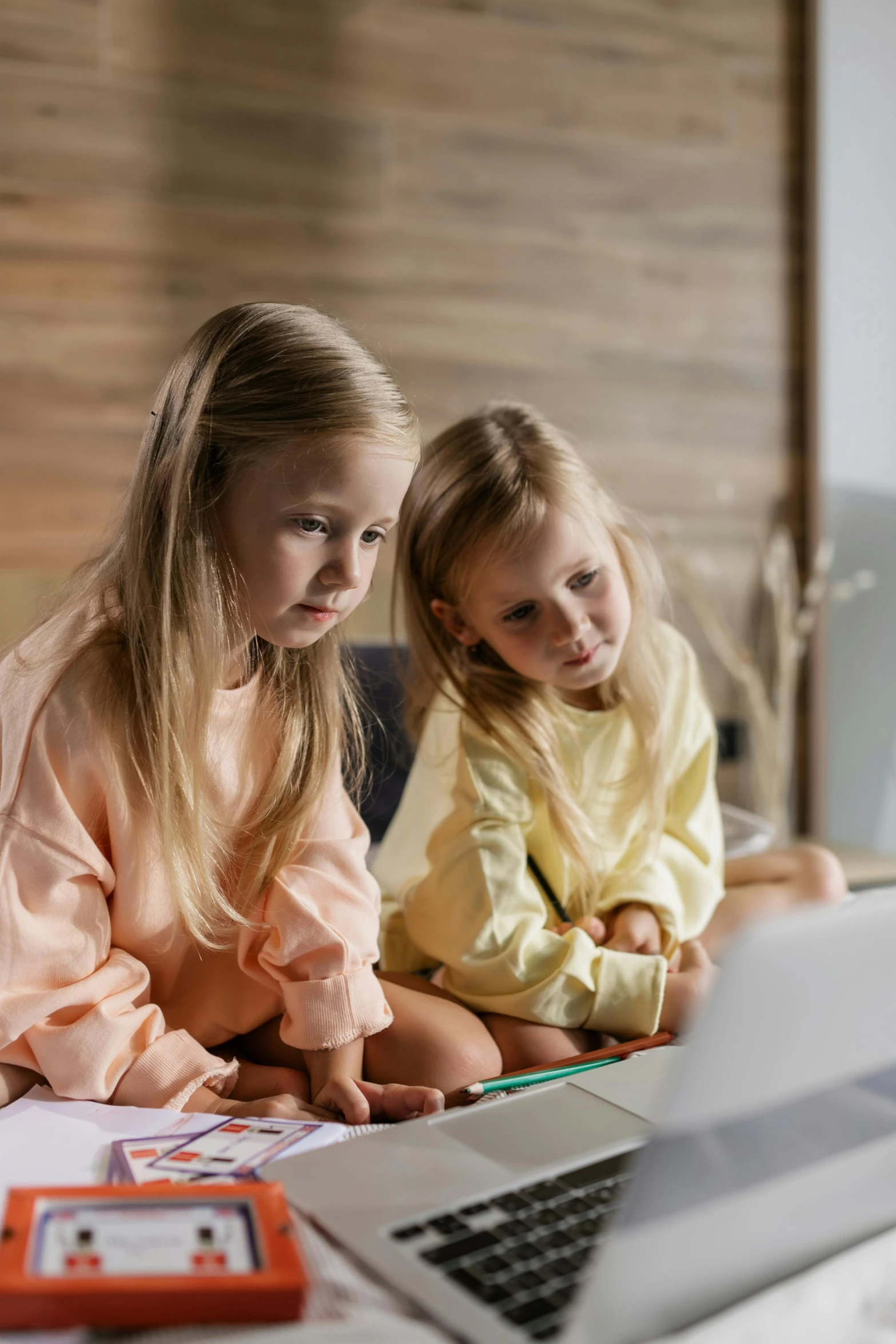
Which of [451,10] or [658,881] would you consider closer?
[658,881]

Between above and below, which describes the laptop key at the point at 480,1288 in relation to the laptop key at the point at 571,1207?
above

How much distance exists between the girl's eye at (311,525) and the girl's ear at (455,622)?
323mm

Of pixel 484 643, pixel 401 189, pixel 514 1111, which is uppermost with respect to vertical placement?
pixel 401 189

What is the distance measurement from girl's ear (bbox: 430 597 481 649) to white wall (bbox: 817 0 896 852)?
5.49 ft

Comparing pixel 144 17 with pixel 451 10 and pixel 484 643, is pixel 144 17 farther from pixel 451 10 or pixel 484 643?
pixel 484 643

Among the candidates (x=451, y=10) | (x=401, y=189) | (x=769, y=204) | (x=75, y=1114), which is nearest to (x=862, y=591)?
(x=769, y=204)

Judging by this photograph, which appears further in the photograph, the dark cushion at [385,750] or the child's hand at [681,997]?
the dark cushion at [385,750]

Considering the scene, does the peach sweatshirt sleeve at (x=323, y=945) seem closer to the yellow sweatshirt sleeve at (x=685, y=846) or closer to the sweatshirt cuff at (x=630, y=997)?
the sweatshirt cuff at (x=630, y=997)

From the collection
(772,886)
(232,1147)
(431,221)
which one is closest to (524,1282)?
(232,1147)

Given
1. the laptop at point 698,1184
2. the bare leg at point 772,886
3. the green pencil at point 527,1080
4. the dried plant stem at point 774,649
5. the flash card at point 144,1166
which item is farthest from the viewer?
the dried plant stem at point 774,649

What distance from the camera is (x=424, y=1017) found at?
101 cm

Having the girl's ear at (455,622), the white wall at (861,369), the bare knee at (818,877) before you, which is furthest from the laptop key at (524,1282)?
the white wall at (861,369)

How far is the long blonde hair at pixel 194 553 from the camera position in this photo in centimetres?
91

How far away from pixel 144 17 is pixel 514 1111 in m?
2.02
